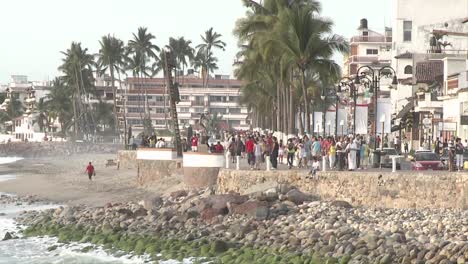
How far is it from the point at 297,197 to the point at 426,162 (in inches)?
259

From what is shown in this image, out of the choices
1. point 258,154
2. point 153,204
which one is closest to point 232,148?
point 258,154

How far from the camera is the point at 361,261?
2044 centimetres

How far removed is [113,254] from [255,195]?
644 centimetres

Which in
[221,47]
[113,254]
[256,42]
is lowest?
[113,254]

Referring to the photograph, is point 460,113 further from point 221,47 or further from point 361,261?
point 221,47

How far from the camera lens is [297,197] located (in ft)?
96.3

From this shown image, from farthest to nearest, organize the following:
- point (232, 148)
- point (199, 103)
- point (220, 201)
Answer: point (199, 103), point (232, 148), point (220, 201)

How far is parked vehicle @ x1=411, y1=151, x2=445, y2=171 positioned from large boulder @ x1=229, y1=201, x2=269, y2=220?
7344mm

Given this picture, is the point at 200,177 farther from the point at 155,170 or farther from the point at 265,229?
the point at 265,229

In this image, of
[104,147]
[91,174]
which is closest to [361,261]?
[91,174]

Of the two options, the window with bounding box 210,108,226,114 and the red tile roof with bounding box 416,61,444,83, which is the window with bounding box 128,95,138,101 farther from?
the red tile roof with bounding box 416,61,444,83

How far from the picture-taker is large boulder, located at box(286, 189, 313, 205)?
29172mm

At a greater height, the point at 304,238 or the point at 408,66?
the point at 408,66

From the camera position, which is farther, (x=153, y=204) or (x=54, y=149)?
(x=54, y=149)
